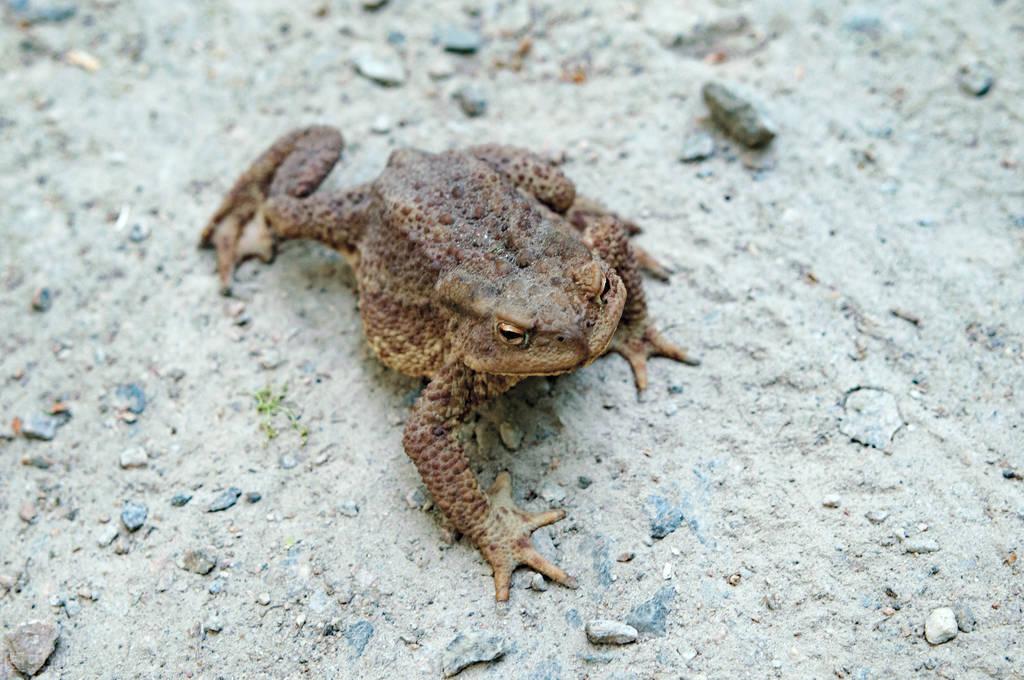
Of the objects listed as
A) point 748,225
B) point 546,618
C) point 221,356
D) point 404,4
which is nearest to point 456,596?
point 546,618

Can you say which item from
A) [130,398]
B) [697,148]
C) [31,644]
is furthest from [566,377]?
[31,644]

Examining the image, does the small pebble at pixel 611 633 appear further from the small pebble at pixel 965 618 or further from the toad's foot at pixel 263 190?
the toad's foot at pixel 263 190

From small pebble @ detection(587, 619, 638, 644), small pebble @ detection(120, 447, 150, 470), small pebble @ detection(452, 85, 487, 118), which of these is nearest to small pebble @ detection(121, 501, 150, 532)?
small pebble @ detection(120, 447, 150, 470)

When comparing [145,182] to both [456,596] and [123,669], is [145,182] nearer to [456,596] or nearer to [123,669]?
[123,669]

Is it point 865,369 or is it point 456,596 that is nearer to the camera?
point 456,596

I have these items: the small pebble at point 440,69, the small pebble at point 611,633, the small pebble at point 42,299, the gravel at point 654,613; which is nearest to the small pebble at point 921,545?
the gravel at point 654,613
